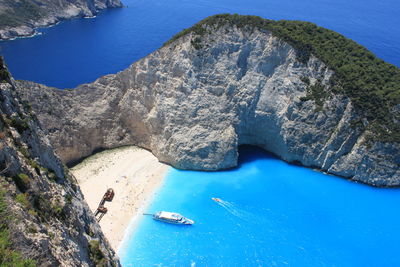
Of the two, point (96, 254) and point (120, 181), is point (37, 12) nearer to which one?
point (120, 181)

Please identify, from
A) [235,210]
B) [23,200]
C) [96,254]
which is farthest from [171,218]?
[23,200]

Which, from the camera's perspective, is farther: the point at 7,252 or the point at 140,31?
the point at 140,31

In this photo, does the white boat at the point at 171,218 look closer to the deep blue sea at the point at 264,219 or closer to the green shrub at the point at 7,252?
the deep blue sea at the point at 264,219

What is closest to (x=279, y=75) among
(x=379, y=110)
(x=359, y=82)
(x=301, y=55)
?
(x=301, y=55)

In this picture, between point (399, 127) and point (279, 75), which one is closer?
point (399, 127)

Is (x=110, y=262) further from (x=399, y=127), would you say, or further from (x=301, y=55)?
(x=399, y=127)

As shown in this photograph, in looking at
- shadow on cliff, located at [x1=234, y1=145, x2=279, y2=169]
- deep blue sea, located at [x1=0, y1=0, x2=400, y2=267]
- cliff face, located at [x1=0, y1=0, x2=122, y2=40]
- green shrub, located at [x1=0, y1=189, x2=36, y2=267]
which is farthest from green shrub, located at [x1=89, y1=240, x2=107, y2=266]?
cliff face, located at [x1=0, y1=0, x2=122, y2=40]

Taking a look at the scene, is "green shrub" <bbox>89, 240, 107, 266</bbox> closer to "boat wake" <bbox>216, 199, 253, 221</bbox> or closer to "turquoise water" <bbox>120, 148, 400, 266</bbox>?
"turquoise water" <bbox>120, 148, 400, 266</bbox>
